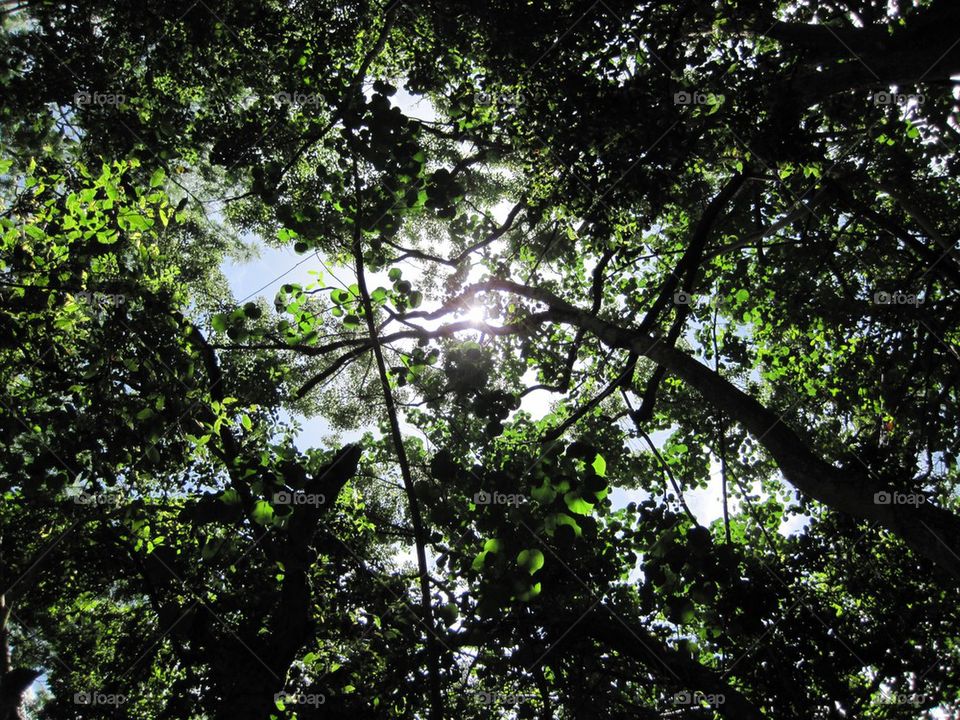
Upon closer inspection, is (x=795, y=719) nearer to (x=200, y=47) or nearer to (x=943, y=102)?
(x=943, y=102)

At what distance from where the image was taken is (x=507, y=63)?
587 centimetres

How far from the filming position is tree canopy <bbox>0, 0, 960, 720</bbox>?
3318mm

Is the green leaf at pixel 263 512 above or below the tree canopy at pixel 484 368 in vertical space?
below

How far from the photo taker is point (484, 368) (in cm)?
304

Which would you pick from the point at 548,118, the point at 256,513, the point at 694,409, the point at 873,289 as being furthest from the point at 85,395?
the point at 873,289

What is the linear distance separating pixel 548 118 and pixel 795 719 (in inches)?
282

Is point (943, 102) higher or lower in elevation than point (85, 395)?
higher

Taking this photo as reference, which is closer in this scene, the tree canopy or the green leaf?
the green leaf

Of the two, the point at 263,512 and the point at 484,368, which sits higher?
the point at 484,368

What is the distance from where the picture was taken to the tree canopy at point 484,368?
10.9 feet

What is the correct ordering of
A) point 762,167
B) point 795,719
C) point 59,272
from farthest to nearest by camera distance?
point 795,719, point 762,167, point 59,272

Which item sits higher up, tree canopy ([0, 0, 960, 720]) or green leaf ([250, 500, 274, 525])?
tree canopy ([0, 0, 960, 720])

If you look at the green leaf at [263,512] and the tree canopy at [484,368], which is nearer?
the green leaf at [263,512]

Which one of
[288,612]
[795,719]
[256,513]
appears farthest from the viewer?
[795,719]
